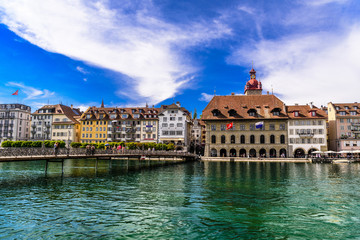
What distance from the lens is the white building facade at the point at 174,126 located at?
99.1m

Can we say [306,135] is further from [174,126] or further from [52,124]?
[52,124]

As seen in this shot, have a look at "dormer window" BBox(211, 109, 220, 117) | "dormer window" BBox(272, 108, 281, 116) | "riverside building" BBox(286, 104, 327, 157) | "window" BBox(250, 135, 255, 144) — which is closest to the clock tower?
"dormer window" BBox(272, 108, 281, 116)

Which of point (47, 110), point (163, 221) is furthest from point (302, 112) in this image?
point (47, 110)

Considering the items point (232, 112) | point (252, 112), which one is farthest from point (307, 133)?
point (232, 112)

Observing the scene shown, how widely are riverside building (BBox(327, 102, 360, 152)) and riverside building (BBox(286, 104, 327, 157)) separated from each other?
25.2ft

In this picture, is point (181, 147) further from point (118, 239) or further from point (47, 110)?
point (118, 239)

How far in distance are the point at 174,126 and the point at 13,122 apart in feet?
207

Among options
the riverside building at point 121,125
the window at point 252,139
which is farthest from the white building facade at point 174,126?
the window at point 252,139

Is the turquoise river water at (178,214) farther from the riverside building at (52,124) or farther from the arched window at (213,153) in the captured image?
the riverside building at (52,124)

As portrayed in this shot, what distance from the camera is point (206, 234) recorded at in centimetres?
1363

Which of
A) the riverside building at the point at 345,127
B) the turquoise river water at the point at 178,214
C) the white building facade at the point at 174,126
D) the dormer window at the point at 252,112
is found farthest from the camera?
the white building facade at the point at 174,126

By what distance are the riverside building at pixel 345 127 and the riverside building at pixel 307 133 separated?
7669 millimetres

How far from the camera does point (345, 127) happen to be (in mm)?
88062

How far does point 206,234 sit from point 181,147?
8559cm
